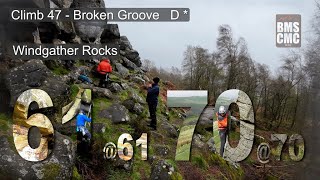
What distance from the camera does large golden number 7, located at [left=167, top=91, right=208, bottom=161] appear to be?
12.9 m

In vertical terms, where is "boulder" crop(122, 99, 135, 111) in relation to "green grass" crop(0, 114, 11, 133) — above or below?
above

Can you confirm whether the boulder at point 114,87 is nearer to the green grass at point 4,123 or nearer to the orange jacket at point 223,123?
the orange jacket at point 223,123

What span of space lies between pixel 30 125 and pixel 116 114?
318 centimetres

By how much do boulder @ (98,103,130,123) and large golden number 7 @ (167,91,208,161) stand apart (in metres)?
1.46

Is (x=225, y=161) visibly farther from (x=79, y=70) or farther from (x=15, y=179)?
(x=15, y=179)

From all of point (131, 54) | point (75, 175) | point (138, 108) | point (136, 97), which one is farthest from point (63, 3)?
point (131, 54)

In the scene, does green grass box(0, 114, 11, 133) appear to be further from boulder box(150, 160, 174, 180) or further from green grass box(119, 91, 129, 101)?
green grass box(119, 91, 129, 101)

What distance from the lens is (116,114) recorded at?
45.4 feet

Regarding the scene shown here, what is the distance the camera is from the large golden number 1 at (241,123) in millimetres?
13227

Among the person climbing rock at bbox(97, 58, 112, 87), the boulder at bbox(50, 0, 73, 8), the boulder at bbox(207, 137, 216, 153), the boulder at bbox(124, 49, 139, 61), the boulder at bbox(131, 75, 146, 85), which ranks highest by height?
the boulder at bbox(50, 0, 73, 8)

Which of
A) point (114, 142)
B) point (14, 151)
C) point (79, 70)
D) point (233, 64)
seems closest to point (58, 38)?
point (79, 70)

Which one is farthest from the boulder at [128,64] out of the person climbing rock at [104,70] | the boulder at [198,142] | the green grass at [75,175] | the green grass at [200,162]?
the green grass at [75,175]

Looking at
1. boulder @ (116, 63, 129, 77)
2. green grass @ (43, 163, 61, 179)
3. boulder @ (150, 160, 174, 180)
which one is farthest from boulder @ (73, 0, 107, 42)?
green grass @ (43, 163, 61, 179)

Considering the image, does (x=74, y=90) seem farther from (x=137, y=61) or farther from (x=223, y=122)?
(x=137, y=61)
